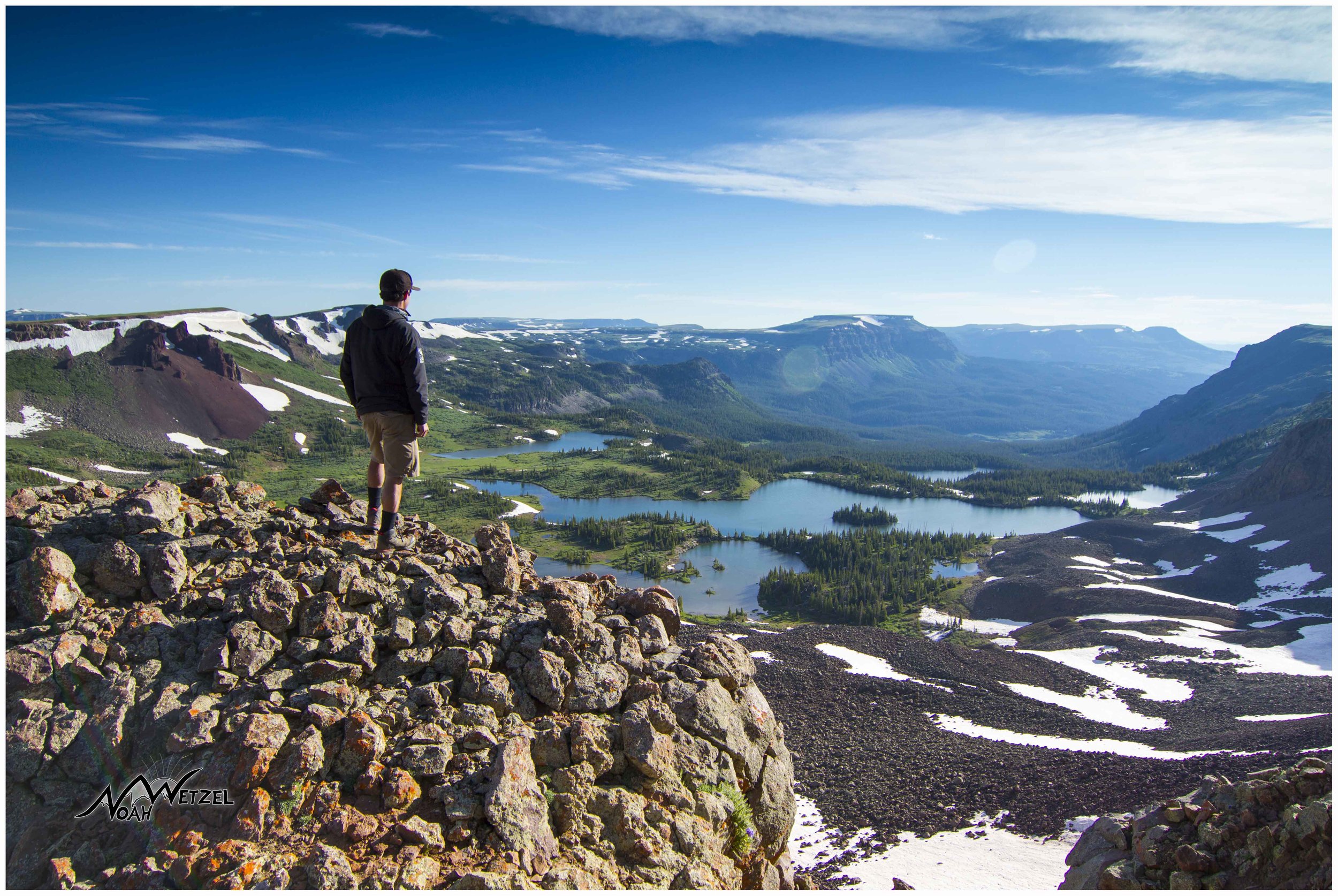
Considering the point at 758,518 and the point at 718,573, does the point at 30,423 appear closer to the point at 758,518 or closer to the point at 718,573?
the point at 718,573

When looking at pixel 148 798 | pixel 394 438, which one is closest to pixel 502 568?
pixel 394 438

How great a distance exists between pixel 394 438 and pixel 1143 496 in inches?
7138

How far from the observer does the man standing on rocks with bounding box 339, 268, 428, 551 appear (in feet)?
29.2

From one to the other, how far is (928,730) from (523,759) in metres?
30.6

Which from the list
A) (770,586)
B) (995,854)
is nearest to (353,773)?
(995,854)

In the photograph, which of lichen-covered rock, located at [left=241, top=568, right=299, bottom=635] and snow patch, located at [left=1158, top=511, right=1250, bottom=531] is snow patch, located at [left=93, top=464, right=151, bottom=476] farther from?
snow patch, located at [left=1158, top=511, right=1250, bottom=531]

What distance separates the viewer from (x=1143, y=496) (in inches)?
6117

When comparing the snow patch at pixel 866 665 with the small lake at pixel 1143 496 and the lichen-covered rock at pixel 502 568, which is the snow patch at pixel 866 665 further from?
the small lake at pixel 1143 496

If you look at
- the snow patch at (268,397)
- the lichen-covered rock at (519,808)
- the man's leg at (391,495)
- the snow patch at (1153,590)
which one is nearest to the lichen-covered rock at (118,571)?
the man's leg at (391,495)

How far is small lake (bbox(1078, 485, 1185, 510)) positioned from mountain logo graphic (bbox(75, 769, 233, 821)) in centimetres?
16704

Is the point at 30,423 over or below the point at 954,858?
over

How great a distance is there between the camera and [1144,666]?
48688 mm

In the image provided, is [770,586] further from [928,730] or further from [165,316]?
[165,316]

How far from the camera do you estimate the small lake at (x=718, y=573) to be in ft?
269
